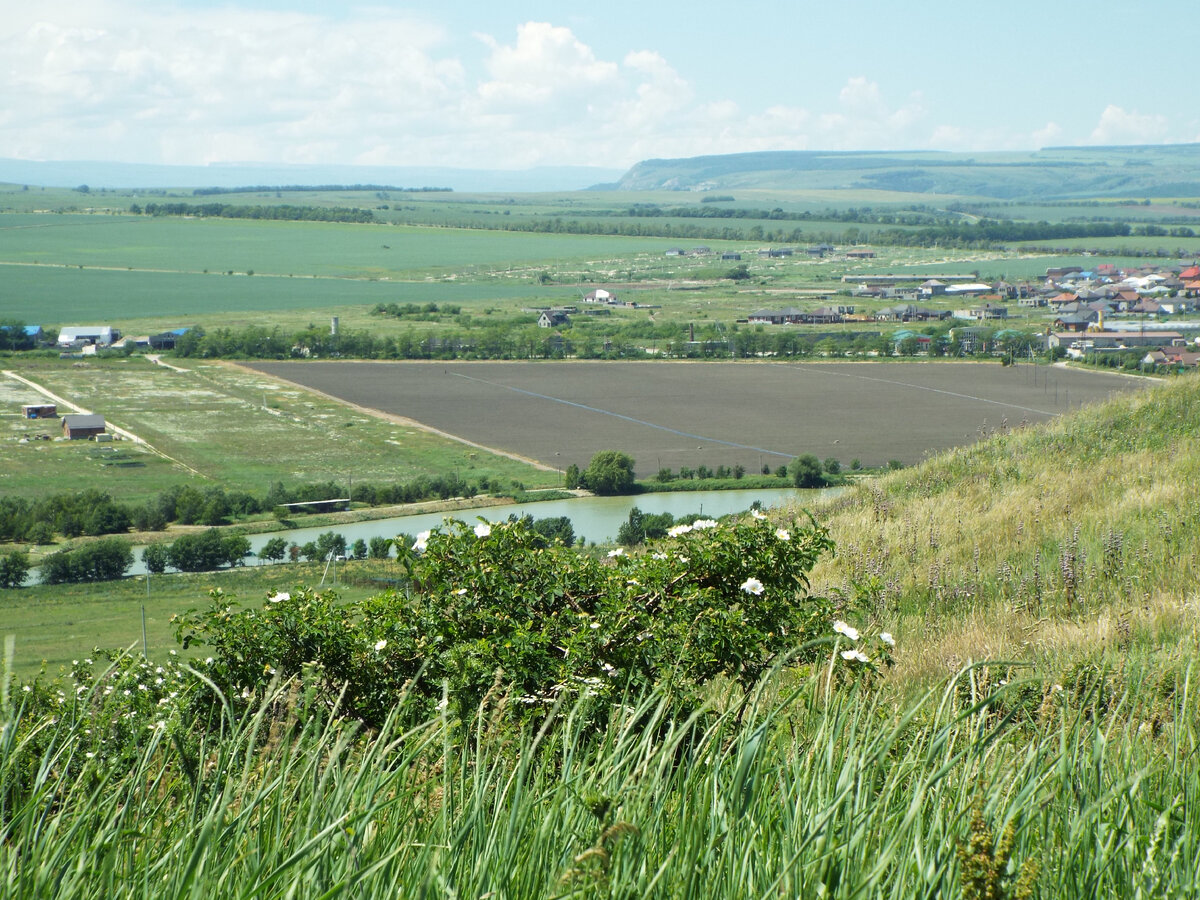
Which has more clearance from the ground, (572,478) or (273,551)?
(572,478)

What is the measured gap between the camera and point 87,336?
7419 centimetres

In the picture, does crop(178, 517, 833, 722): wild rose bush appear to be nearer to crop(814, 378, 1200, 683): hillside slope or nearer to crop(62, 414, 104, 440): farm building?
crop(814, 378, 1200, 683): hillside slope

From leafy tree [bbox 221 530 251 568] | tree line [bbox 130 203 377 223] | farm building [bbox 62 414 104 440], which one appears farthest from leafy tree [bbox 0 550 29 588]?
tree line [bbox 130 203 377 223]

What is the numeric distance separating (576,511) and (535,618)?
99.9ft

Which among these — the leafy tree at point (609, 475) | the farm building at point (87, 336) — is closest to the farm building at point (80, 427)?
the leafy tree at point (609, 475)

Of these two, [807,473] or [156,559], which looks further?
[807,473]

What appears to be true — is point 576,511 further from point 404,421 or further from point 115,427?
point 115,427

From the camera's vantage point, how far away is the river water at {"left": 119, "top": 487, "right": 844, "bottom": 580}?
110 feet

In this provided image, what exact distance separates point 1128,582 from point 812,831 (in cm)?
484

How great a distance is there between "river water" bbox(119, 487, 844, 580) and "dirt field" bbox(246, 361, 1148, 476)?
4044mm

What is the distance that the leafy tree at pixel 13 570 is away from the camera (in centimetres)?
3198

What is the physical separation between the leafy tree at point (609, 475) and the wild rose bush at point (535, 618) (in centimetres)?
3275

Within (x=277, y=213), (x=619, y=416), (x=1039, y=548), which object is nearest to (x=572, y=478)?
(x=619, y=416)

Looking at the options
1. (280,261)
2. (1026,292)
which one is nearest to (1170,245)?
(1026,292)
